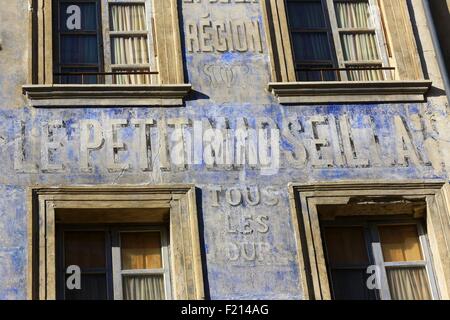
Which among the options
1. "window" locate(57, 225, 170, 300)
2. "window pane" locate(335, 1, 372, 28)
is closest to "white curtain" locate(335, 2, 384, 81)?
"window pane" locate(335, 1, 372, 28)

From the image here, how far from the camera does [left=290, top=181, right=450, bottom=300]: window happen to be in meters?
13.0

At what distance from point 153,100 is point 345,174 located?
2.41 meters

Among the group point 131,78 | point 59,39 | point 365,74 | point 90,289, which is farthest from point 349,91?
Answer: point 90,289

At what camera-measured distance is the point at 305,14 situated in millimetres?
15141

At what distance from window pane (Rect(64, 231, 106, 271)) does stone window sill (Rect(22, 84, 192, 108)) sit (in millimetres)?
1569

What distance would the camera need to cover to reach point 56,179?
13070 millimetres

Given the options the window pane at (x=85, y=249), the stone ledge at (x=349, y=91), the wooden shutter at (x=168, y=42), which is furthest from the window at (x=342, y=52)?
the window pane at (x=85, y=249)

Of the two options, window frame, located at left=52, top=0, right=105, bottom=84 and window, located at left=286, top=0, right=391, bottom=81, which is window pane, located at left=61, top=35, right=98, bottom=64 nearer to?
window frame, located at left=52, top=0, right=105, bottom=84

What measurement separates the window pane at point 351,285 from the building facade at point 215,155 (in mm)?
18

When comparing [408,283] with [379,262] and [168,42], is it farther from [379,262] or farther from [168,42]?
[168,42]

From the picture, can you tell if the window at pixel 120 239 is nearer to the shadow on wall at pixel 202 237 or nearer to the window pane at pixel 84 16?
the shadow on wall at pixel 202 237

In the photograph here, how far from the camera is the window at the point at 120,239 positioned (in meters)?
12.7

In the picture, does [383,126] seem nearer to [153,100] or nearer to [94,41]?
[153,100]

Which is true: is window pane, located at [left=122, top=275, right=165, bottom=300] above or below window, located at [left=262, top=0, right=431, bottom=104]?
below
